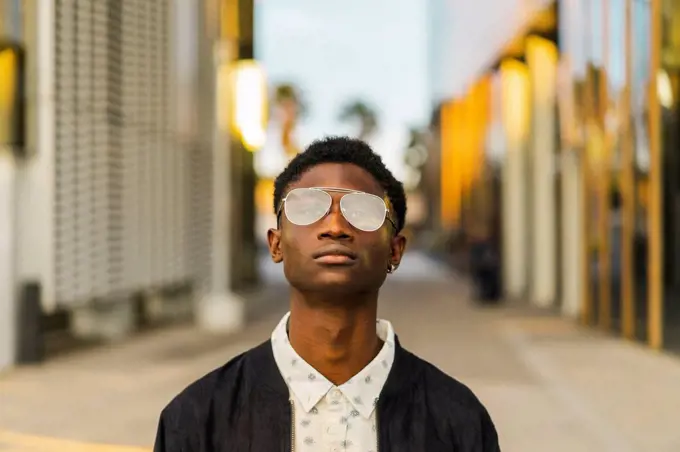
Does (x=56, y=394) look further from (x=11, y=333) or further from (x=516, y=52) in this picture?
(x=516, y=52)

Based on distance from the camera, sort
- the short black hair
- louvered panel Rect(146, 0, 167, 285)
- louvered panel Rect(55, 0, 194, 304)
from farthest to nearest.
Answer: louvered panel Rect(146, 0, 167, 285)
louvered panel Rect(55, 0, 194, 304)
the short black hair

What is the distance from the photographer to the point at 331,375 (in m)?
1.77

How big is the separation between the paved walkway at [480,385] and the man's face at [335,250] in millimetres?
3981

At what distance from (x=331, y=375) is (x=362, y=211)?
35cm

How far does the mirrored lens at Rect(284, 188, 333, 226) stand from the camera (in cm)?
172

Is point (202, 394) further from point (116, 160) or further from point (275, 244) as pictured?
point (116, 160)

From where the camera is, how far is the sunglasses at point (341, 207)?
5.61ft

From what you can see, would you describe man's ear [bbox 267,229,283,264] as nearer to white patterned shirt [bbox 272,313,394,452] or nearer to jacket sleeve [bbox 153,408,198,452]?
white patterned shirt [bbox 272,313,394,452]

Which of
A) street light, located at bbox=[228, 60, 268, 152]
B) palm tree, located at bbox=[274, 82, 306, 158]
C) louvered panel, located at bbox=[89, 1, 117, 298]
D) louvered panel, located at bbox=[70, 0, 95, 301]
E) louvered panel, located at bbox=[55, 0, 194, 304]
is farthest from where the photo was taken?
palm tree, located at bbox=[274, 82, 306, 158]

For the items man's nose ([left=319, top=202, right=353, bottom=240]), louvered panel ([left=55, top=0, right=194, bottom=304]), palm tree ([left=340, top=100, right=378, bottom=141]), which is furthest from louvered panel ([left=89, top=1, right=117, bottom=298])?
palm tree ([left=340, top=100, right=378, bottom=141])

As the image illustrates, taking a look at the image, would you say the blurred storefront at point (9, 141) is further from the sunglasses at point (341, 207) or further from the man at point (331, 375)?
the sunglasses at point (341, 207)

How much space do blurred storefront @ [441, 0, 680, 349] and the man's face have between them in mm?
9640

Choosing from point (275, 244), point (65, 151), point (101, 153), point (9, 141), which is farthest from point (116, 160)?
point (275, 244)

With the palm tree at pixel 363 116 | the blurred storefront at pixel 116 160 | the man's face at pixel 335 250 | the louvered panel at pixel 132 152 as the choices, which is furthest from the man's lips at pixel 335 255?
the palm tree at pixel 363 116
